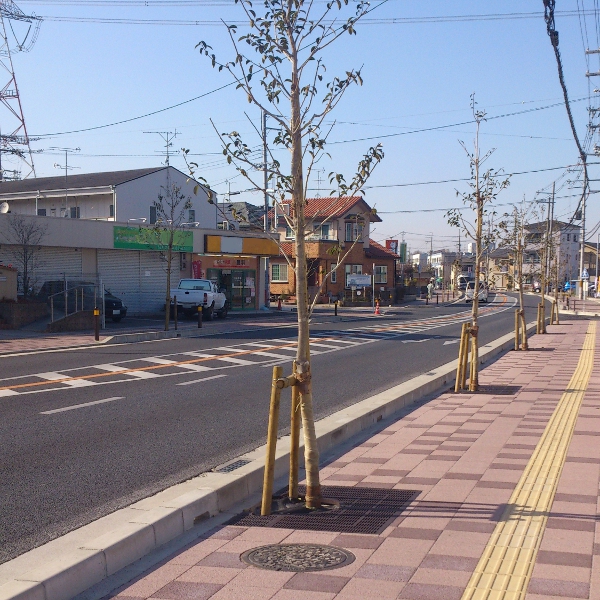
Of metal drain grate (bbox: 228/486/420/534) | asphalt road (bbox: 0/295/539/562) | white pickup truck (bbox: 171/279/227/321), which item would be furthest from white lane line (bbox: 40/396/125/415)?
white pickup truck (bbox: 171/279/227/321)

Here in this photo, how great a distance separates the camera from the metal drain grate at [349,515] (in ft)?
18.7

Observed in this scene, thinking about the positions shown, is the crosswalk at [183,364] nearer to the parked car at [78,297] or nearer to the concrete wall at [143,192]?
the parked car at [78,297]

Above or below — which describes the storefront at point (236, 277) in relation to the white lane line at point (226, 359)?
above

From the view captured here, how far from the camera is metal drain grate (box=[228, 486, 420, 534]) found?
18.7ft

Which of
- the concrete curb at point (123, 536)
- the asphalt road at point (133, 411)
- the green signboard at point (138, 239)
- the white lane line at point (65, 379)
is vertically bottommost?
the asphalt road at point (133, 411)

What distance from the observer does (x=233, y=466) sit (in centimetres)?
742

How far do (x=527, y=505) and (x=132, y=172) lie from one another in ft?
153

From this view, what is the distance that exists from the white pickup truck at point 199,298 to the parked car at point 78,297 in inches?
158

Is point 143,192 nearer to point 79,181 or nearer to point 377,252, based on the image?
point 79,181

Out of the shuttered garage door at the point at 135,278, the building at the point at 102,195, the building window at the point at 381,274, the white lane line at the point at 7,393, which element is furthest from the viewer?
the building window at the point at 381,274

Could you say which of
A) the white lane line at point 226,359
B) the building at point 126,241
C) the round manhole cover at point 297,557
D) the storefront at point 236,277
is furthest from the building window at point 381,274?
the round manhole cover at point 297,557

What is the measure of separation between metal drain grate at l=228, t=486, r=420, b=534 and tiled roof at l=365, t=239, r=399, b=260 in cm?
6083

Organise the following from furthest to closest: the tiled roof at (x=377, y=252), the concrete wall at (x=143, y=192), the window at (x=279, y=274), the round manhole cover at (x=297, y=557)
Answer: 1. the tiled roof at (x=377, y=252)
2. the window at (x=279, y=274)
3. the concrete wall at (x=143, y=192)
4. the round manhole cover at (x=297, y=557)

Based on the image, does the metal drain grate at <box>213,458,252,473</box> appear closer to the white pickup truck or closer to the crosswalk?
the crosswalk
